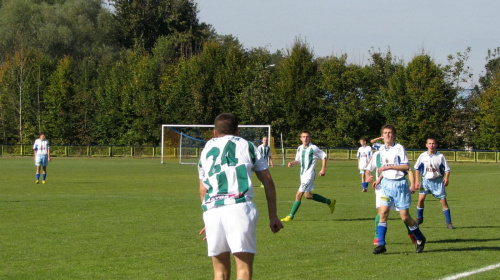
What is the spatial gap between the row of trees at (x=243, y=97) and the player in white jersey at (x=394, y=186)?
152 feet

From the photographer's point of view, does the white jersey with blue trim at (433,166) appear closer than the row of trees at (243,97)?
Yes

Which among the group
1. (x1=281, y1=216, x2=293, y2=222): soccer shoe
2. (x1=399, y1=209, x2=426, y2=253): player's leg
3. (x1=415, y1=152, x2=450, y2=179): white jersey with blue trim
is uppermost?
(x1=415, y1=152, x2=450, y2=179): white jersey with blue trim

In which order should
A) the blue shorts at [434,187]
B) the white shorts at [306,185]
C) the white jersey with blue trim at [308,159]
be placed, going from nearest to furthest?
the blue shorts at [434,187] < the white shorts at [306,185] < the white jersey with blue trim at [308,159]

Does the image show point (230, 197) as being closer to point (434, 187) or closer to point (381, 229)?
point (381, 229)

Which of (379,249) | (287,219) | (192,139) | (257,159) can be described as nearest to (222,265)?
(257,159)

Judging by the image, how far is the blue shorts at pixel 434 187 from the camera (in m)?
13.0

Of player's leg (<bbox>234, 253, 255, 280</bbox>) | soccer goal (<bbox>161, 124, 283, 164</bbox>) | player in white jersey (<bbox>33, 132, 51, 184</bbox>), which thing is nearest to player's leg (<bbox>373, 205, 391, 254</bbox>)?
player's leg (<bbox>234, 253, 255, 280</bbox>)

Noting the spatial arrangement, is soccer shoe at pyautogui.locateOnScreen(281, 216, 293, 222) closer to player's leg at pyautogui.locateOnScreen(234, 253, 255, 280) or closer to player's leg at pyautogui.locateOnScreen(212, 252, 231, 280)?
player's leg at pyautogui.locateOnScreen(212, 252, 231, 280)

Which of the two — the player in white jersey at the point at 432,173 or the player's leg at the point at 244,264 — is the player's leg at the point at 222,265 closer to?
the player's leg at the point at 244,264

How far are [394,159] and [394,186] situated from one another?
0.41 meters

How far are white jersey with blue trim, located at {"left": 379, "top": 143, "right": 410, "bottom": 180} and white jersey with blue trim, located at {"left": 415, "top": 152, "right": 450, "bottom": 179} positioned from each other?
3.16 m

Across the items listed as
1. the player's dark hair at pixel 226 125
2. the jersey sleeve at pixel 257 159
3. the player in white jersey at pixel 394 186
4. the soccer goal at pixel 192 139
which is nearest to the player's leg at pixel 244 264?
the jersey sleeve at pixel 257 159

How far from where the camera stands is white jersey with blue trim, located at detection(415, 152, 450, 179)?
510 inches

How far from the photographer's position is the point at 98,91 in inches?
2517
